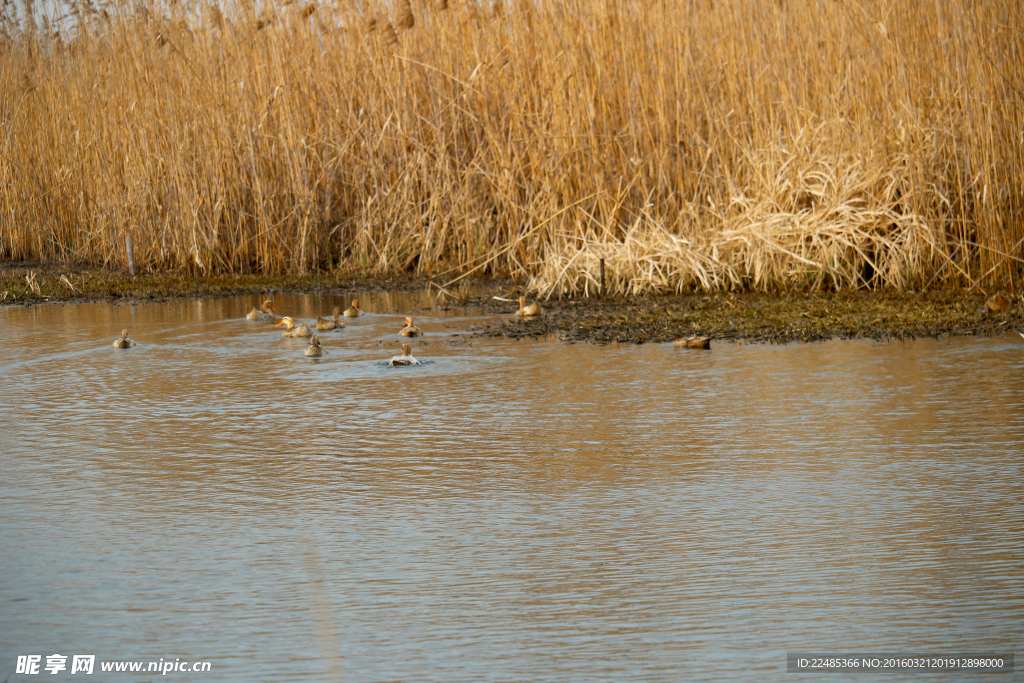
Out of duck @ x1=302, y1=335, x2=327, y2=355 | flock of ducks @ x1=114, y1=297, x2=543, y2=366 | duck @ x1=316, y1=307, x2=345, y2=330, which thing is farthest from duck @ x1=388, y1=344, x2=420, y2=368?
duck @ x1=316, y1=307, x2=345, y2=330

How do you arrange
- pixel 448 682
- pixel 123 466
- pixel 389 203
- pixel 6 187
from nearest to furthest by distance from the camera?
pixel 448 682 → pixel 123 466 → pixel 389 203 → pixel 6 187

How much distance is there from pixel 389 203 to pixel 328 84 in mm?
947

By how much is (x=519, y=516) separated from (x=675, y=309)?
3247mm

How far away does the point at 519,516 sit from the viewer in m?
2.34

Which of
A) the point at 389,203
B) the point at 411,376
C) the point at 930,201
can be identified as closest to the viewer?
the point at 411,376

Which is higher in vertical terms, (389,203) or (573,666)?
(389,203)

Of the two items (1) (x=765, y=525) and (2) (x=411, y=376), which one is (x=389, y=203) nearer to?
(2) (x=411, y=376)

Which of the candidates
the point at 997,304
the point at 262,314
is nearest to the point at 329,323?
the point at 262,314

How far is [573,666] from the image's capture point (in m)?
1.66

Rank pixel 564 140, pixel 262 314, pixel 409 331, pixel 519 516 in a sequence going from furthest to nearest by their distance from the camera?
pixel 564 140 → pixel 262 314 → pixel 409 331 → pixel 519 516

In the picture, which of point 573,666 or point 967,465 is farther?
point 967,465

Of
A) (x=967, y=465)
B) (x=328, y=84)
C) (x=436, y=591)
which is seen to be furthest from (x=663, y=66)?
(x=436, y=591)

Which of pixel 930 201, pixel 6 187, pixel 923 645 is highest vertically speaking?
pixel 6 187

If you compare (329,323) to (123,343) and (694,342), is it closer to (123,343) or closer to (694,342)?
(123,343)
